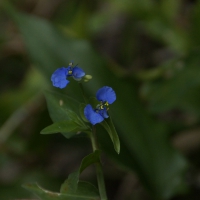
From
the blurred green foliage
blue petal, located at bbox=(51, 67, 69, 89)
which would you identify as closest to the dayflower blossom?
blue petal, located at bbox=(51, 67, 69, 89)

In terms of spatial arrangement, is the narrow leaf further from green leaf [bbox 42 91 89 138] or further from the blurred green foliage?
the blurred green foliage

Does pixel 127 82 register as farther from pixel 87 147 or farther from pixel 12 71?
pixel 12 71

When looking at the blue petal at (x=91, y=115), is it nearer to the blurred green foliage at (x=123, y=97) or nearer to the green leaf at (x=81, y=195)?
the green leaf at (x=81, y=195)

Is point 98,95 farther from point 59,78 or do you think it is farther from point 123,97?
point 123,97

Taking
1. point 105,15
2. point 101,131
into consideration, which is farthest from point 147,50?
point 101,131

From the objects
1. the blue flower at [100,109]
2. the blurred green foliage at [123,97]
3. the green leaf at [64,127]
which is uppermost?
the blue flower at [100,109]

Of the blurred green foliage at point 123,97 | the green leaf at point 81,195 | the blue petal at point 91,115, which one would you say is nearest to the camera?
the blue petal at point 91,115

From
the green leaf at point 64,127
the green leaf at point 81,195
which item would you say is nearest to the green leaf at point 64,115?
the green leaf at point 64,127
